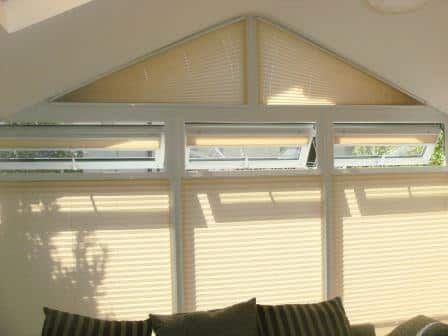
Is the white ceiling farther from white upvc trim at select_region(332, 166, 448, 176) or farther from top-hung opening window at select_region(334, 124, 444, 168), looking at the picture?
white upvc trim at select_region(332, 166, 448, 176)

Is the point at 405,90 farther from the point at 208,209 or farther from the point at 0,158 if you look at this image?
the point at 0,158

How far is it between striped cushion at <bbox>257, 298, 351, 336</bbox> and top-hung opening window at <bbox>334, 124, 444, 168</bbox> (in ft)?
5.56

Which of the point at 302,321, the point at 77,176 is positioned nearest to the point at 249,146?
the point at 77,176

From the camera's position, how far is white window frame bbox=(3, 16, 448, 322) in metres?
3.97

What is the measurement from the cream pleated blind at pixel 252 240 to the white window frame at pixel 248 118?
0.31 feet

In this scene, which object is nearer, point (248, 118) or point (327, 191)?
point (248, 118)

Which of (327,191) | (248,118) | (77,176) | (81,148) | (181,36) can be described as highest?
(181,36)

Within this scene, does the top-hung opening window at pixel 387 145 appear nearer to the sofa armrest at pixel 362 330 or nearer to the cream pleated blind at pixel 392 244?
the cream pleated blind at pixel 392 244

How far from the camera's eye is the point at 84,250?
13.4 feet

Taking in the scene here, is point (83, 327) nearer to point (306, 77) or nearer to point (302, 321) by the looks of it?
point (302, 321)

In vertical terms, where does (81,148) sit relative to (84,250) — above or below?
above

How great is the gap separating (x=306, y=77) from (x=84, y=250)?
250cm

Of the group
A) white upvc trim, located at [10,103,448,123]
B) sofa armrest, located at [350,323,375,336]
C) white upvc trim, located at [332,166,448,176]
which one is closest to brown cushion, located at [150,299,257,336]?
sofa armrest, located at [350,323,375,336]

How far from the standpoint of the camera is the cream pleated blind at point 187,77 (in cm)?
405
